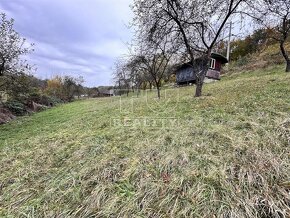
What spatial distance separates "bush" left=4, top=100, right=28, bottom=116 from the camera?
14.0 meters

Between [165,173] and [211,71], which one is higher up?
[211,71]

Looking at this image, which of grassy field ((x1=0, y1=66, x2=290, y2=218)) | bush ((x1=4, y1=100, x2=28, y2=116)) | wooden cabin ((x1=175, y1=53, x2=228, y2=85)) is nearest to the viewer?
grassy field ((x1=0, y1=66, x2=290, y2=218))

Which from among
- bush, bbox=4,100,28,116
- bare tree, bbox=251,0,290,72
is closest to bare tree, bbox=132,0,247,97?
bare tree, bbox=251,0,290,72

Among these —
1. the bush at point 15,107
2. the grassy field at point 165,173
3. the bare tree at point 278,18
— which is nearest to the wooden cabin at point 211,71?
the bare tree at point 278,18

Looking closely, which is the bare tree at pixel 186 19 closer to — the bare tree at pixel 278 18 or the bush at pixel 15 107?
the bare tree at pixel 278 18

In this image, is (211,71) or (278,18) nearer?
(278,18)

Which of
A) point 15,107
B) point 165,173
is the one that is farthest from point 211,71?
point 165,173

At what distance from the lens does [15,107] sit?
14.5m

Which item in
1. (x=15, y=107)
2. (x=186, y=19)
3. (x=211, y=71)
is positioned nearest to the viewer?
(x=186, y=19)

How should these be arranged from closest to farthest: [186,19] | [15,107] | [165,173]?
[165,173], [186,19], [15,107]

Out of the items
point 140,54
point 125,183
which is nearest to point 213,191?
point 125,183

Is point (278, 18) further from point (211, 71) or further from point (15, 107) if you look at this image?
point (15, 107)

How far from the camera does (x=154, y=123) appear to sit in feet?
17.3

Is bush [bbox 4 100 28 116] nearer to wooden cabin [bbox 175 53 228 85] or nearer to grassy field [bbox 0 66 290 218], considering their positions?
grassy field [bbox 0 66 290 218]
